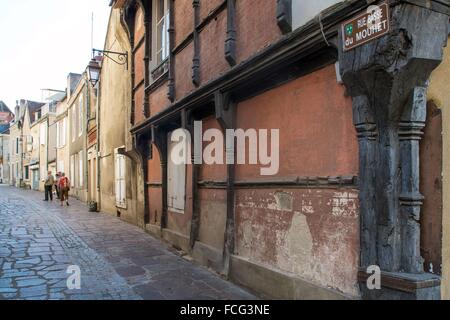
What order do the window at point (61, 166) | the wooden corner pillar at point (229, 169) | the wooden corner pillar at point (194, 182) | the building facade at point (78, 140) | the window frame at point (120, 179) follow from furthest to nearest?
1. the window at point (61, 166)
2. the building facade at point (78, 140)
3. the window frame at point (120, 179)
4. the wooden corner pillar at point (194, 182)
5. the wooden corner pillar at point (229, 169)

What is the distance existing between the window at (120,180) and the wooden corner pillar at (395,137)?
35.3ft

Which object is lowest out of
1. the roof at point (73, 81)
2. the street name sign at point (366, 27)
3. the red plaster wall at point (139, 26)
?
the street name sign at point (366, 27)

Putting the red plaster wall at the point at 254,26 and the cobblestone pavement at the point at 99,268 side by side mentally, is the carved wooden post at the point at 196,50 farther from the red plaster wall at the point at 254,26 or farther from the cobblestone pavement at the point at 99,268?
the cobblestone pavement at the point at 99,268

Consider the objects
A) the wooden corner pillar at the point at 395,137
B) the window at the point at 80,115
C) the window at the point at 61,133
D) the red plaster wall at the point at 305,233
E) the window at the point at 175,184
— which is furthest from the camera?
the window at the point at 61,133

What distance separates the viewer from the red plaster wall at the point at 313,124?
4.09 metres

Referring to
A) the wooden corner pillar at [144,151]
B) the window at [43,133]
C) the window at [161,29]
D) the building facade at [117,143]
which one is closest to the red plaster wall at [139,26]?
the building facade at [117,143]

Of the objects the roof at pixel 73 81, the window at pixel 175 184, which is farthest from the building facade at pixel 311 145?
the roof at pixel 73 81

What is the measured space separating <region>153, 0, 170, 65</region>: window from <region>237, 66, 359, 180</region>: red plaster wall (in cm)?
480

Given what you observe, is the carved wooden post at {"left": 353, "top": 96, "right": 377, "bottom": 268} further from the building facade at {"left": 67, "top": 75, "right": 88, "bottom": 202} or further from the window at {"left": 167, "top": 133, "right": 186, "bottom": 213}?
the building facade at {"left": 67, "top": 75, "right": 88, "bottom": 202}

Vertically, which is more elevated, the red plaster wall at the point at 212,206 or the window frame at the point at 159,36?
the window frame at the point at 159,36

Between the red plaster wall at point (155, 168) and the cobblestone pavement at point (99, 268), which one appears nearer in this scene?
the cobblestone pavement at point (99, 268)

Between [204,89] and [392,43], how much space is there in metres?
3.90

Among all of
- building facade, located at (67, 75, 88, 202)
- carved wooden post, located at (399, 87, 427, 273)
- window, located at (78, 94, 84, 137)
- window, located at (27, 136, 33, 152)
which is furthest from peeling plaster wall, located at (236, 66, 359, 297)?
window, located at (27, 136, 33, 152)
